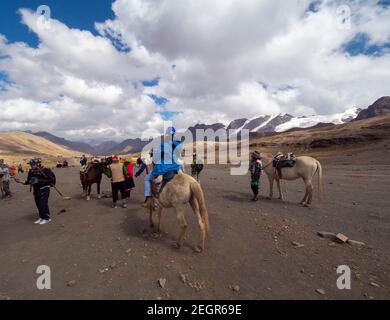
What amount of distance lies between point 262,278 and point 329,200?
25.9 feet

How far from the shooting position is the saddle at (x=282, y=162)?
11.4 meters

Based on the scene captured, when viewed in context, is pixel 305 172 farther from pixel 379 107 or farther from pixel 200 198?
pixel 379 107

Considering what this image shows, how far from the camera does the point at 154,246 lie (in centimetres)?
658

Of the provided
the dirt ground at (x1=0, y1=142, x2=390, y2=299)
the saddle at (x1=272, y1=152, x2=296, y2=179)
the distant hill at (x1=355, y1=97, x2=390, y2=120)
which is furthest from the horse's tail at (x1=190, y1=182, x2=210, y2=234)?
the distant hill at (x1=355, y1=97, x2=390, y2=120)

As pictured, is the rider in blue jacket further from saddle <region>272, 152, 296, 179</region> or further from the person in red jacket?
saddle <region>272, 152, 296, 179</region>

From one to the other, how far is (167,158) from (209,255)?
115 inches

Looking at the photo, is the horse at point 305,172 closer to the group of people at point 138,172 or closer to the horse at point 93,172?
the group of people at point 138,172

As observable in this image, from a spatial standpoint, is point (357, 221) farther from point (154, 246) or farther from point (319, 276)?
point (154, 246)

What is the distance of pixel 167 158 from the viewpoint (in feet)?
23.8

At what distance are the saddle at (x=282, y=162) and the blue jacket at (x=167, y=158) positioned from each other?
6266 millimetres

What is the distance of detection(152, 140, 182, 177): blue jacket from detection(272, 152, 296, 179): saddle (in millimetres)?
6266

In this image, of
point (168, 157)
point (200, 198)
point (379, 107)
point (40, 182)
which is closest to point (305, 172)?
point (200, 198)
